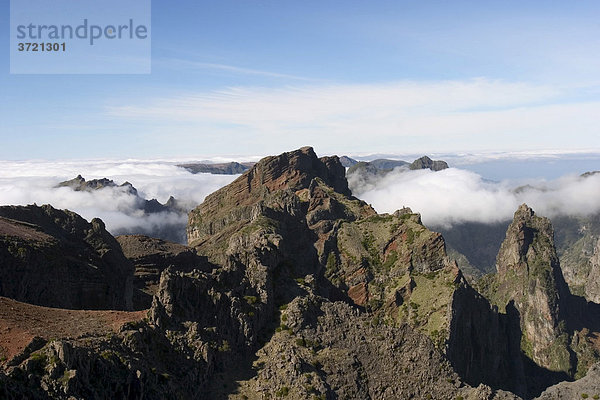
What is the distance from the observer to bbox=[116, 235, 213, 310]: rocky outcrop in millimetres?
128375

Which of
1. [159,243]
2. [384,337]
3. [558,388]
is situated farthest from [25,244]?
[558,388]

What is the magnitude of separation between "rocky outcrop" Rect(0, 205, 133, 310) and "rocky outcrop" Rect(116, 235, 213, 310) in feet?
16.1

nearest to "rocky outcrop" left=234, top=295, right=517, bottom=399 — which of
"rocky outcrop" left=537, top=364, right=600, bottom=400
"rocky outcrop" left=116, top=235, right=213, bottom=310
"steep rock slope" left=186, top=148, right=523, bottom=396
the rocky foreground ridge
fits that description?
the rocky foreground ridge

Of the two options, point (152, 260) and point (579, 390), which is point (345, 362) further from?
point (152, 260)

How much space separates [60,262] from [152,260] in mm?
36564

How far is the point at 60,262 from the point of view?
100750mm

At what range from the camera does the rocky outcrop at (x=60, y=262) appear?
90.4 metres

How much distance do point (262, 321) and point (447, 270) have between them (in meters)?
75.0

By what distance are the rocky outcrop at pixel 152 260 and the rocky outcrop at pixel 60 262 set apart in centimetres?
492

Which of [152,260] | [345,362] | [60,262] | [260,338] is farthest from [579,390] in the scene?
[152,260]

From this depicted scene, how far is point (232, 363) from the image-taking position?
63.8m

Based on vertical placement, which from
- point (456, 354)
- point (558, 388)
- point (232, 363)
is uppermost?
point (232, 363)

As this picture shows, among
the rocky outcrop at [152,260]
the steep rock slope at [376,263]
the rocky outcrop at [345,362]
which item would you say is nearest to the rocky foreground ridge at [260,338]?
the rocky outcrop at [345,362]

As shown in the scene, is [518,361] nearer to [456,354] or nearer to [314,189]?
[456,354]
